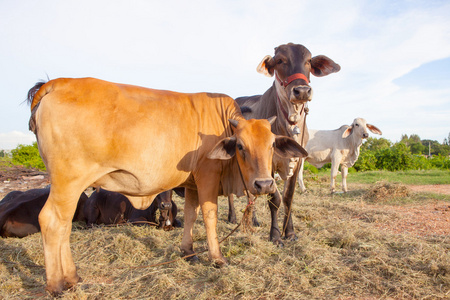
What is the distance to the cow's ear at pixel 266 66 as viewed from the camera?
494 centimetres

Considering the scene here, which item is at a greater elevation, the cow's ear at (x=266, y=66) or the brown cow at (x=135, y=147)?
the cow's ear at (x=266, y=66)

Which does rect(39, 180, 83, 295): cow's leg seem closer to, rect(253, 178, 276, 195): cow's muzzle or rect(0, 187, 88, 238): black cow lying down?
rect(253, 178, 276, 195): cow's muzzle

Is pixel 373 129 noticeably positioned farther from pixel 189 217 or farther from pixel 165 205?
pixel 189 217

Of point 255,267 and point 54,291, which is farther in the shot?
point 255,267

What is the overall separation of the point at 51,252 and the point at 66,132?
1190 mm

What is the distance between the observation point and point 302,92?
4164 millimetres

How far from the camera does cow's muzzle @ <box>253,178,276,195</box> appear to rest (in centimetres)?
332

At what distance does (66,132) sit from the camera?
10.5 feet

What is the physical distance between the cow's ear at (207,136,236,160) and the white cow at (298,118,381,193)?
7.44m

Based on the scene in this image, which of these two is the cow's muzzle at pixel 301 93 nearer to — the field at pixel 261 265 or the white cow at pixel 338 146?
the field at pixel 261 265

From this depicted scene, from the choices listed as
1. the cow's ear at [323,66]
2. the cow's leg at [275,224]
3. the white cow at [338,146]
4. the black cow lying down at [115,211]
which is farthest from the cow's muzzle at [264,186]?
the white cow at [338,146]

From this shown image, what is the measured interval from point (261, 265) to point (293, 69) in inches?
104

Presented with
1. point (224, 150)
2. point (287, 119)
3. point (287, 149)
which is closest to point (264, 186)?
point (224, 150)

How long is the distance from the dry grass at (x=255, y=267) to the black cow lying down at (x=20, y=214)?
616 millimetres
